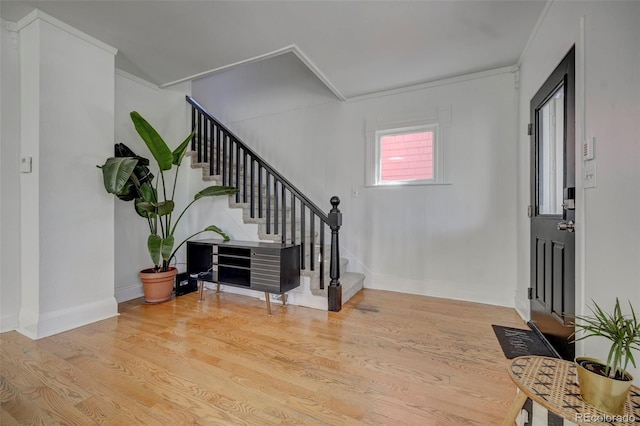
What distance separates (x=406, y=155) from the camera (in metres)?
3.57

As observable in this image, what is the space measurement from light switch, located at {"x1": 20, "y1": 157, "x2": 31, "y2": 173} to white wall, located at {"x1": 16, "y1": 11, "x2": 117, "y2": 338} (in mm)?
43

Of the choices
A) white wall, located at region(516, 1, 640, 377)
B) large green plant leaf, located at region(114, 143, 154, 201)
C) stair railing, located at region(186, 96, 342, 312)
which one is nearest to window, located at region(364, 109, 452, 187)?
stair railing, located at region(186, 96, 342, 312)

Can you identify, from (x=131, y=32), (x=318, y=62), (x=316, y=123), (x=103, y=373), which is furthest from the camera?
(x=316, y=123)

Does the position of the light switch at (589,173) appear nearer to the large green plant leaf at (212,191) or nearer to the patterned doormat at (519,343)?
the patterned doormat at (519,343)

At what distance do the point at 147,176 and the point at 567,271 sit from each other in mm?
3690

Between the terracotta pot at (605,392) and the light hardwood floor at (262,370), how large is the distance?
2.02ft

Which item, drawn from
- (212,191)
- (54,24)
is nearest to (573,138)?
(212,191)

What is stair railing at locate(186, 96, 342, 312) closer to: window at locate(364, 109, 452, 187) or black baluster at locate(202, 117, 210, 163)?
black baluster at locate(202, 117, 210, 163)

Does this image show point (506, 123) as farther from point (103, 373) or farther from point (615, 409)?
point (103, 373)

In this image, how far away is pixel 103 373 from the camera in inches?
68.8

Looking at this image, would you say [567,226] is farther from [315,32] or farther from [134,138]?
[134,138]

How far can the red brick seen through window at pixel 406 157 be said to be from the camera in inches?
136

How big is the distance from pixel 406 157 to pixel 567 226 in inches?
80.4

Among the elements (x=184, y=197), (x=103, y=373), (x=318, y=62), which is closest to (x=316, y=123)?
(x=318, y=62)
